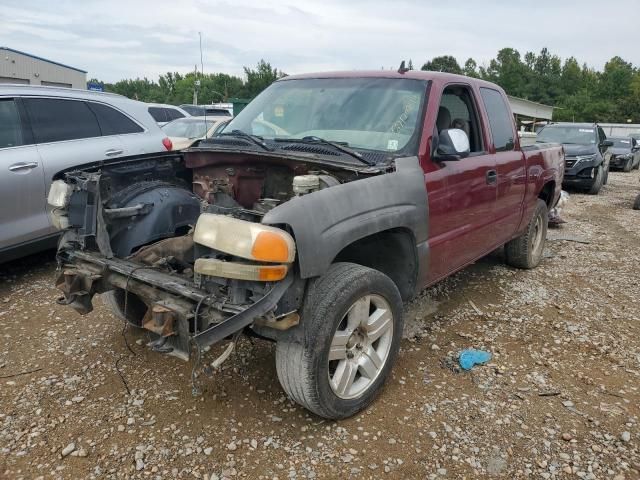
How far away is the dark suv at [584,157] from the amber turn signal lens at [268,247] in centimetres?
1072

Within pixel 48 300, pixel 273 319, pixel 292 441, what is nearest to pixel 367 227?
pixel 273 319

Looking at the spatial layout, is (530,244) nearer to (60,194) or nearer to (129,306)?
(129,306)

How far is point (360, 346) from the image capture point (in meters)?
2.76

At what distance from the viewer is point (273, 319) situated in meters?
2.25

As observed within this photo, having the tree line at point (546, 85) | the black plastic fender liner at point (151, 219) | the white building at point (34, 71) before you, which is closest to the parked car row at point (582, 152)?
the black plastic fender liner at point (151, 219)

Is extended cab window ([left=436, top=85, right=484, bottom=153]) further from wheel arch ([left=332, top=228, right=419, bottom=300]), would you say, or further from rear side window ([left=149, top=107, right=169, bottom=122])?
rear side window ([left=149, top=107, right=169, bottom=122])

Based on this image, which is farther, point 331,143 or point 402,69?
point 402,69

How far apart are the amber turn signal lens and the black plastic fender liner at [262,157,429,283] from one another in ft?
0.26

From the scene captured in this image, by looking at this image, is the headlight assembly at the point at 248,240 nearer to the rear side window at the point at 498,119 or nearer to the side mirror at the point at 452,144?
the side mirror at the point at 452,144

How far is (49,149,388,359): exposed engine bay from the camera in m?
2.18

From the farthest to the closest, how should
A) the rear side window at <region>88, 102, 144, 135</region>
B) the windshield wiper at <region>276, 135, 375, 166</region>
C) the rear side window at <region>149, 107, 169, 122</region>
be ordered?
the rear side window at <region>149, 107, 169, 122</region> < the rear side window at <region>88, 102, 144, 135</region> < the windshield wiper at <region>276, 135, 375, 166</region>

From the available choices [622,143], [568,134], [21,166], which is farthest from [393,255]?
[622,143]

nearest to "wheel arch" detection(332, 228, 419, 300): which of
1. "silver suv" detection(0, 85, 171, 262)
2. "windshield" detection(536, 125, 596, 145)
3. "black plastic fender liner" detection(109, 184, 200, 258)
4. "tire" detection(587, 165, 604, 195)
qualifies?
"black plastic fender liner" detection(109, 184, 200, 258)

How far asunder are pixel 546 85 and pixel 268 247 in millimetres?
77918
